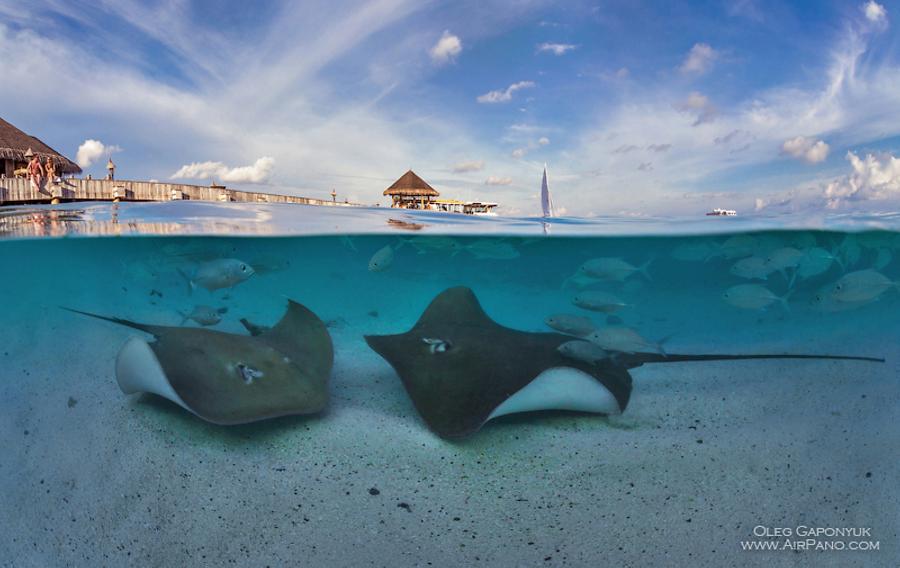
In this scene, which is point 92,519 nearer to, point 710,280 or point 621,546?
point 621,546

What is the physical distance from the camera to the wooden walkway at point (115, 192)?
1408 cm

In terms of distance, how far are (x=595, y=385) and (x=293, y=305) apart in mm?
2915

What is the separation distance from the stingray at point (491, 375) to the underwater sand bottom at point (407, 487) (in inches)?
10.9

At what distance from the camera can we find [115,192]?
17.2 meters

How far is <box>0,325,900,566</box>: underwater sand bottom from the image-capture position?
269cm

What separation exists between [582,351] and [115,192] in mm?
20167

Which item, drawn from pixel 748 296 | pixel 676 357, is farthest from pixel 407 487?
pixel 748 296

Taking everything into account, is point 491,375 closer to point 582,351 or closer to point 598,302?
point 582,351

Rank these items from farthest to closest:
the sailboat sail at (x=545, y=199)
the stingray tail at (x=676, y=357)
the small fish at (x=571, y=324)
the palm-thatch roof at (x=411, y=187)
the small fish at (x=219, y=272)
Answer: the palm-thatch roof at (x=411, y=187) < the sailboat sail at (x=545, y=199) < the small fish at (x=219, y=272) < the small fish at (x=571, y=324) < the stingray tail at (x=676, y=357)

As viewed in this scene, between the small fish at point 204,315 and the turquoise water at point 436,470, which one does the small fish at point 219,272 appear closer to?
the small fish at point 204,315

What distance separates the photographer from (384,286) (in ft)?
54.0

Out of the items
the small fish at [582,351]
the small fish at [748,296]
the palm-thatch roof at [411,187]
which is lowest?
the small fish at [582,351]

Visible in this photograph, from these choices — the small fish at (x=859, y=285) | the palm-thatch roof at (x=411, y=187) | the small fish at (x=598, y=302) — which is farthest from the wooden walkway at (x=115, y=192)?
the small fish at (x=859, y=285)

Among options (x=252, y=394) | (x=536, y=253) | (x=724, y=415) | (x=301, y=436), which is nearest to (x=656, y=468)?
(x=724, y=415)
